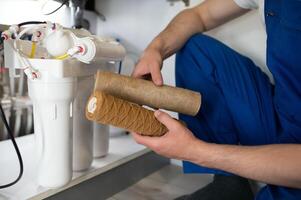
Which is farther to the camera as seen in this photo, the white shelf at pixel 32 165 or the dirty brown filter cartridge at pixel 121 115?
the white shelf at pixel 32 165

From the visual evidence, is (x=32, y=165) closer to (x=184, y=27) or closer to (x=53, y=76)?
(x=53, y=76)

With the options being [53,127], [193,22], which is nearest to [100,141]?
[53,127]

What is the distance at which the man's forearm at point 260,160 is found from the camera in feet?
1.68

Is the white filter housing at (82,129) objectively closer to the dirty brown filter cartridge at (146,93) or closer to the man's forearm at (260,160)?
the dirty brown filter cartridge at (146,93)

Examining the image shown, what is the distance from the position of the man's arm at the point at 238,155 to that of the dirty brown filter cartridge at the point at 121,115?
2 centimetres

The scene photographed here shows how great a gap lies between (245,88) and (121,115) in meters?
0.41

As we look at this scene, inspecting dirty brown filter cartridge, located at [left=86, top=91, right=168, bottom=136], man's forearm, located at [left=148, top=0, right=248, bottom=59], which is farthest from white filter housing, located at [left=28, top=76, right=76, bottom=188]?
man's forearm, located at [left=148, top=0, right=248, bottom=59]

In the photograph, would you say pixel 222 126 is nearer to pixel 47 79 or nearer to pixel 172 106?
pixel 172 106

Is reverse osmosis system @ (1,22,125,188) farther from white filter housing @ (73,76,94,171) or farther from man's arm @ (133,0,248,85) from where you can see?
man's arm @ (133,0,248,85)

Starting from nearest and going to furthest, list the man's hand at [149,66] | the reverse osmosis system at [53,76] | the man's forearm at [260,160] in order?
the man's forearm at [260,160] < the reverse osmosis system at [53,76] < the man's hand at [149,66]

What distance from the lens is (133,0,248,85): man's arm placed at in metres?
0.76

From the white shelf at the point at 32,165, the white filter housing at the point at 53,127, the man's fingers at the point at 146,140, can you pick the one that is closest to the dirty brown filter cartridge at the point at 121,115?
the man's fingers at the point at 146,140

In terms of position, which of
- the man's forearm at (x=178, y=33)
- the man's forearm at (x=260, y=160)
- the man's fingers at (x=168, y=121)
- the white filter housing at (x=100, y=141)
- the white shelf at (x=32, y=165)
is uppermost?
the man's forearm at (x=178, y=33)

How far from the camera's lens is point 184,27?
887 millimetres
